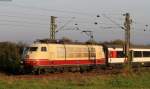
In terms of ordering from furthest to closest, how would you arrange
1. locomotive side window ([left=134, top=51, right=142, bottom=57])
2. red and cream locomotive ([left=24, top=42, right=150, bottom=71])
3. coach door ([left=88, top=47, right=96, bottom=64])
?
1. locomotive side window ([left=134, top=51, right=142, bottom=57])
2. coach door ([left=88, top=47, right=96, bottom=64])
3. red and cream locomotive ([left=24, top=42, right=150, bottom=71])

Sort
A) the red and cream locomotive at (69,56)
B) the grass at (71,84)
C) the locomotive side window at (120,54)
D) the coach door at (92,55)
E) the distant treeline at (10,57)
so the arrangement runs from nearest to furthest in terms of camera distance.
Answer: the grass at (71,84) < the red and cream locomotive at (69,56) < the distant treeline at (10,57) < the coach door at (92,55) < the locomotive side window at (120,54)

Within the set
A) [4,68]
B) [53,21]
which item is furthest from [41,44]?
[53,21]

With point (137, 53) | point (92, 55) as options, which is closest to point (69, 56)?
point (92, 55)

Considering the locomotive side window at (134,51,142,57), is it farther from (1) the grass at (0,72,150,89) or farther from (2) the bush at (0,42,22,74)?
(1) the grass at (0,72,150,89)

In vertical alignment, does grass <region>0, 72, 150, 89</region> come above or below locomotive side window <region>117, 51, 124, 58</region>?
below

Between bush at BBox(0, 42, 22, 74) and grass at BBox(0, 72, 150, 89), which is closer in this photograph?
grass at BBox(0, 72, 150, 89)

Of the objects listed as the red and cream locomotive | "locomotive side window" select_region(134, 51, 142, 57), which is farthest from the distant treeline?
"locomotive side window" select_region(134, 51, 142, 57)

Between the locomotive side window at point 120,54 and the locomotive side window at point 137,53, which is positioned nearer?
the locomotive side window at point 120,54

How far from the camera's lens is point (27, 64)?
1564 inches

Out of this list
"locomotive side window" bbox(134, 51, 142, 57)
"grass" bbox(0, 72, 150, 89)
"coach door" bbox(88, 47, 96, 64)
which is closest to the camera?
"grass" bbox(0, 72, 150, 89)

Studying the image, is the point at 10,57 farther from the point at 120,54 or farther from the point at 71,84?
the point at 71,84

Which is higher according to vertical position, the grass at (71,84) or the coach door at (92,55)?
the coach door at (92,55)

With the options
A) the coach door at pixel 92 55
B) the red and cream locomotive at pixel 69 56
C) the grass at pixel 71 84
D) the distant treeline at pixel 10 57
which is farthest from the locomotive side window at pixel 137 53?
the grass at pixel 71 84

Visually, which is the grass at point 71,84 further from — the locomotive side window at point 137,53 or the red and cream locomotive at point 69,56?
the locomotive side window at point 137,53
